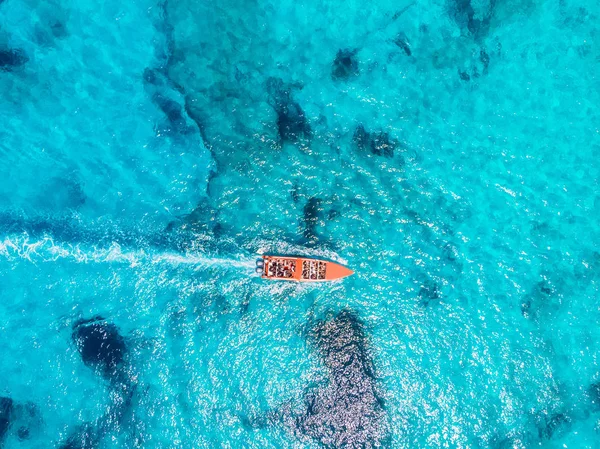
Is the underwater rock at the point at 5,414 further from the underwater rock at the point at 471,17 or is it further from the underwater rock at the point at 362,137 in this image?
the underwater rock at the point at 471,17

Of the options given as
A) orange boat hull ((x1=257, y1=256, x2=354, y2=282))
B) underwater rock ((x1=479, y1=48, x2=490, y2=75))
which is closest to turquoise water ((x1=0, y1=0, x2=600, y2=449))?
underwater rock ((x1=479, y1=48, x2=490, y2=75))

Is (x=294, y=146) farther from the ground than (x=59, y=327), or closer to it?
farther from the ground

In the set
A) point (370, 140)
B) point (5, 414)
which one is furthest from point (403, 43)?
point (5, 414)

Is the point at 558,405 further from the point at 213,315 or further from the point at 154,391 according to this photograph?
the point at 154,391

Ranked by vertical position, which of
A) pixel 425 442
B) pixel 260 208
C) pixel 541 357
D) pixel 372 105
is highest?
pixel 372 105

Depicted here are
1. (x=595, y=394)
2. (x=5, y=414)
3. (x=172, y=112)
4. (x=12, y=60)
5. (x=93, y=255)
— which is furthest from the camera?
(x=172, y=112)

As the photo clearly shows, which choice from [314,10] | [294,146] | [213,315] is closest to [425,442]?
[213,315]

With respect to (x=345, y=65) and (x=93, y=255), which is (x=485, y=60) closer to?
(x=345, y=65)
